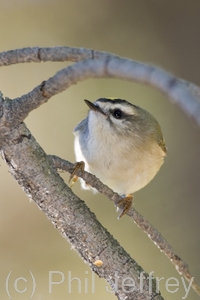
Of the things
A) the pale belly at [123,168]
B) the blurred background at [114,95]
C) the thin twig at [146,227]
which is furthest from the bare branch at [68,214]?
the blurred background at [114,95]

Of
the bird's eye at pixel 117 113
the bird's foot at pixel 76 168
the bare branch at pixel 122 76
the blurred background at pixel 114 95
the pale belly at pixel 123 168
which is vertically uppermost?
the blurred background at pixel 114 95

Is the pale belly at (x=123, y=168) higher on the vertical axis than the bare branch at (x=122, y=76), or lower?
higher

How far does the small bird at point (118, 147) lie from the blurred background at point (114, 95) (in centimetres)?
85

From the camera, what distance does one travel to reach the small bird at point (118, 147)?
1353 millimetres

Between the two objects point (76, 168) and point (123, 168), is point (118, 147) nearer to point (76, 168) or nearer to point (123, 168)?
point (123, 168)

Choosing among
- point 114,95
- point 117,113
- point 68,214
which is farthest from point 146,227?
point 114,95

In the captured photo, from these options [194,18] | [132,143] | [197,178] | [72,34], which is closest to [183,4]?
[194,18]

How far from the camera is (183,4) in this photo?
244 centimetres

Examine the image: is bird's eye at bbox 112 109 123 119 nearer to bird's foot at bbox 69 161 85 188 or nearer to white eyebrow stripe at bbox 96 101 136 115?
white eyebrow stripe at bbox 96 101 136 115

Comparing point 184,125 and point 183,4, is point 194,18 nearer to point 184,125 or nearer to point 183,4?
point 183,4

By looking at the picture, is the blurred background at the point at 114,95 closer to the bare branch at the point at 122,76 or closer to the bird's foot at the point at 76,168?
the bird's foot at the point at 76,168

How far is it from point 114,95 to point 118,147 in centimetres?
108

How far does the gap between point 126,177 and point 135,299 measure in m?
0.55

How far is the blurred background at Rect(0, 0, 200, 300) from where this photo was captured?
2.27 meters
